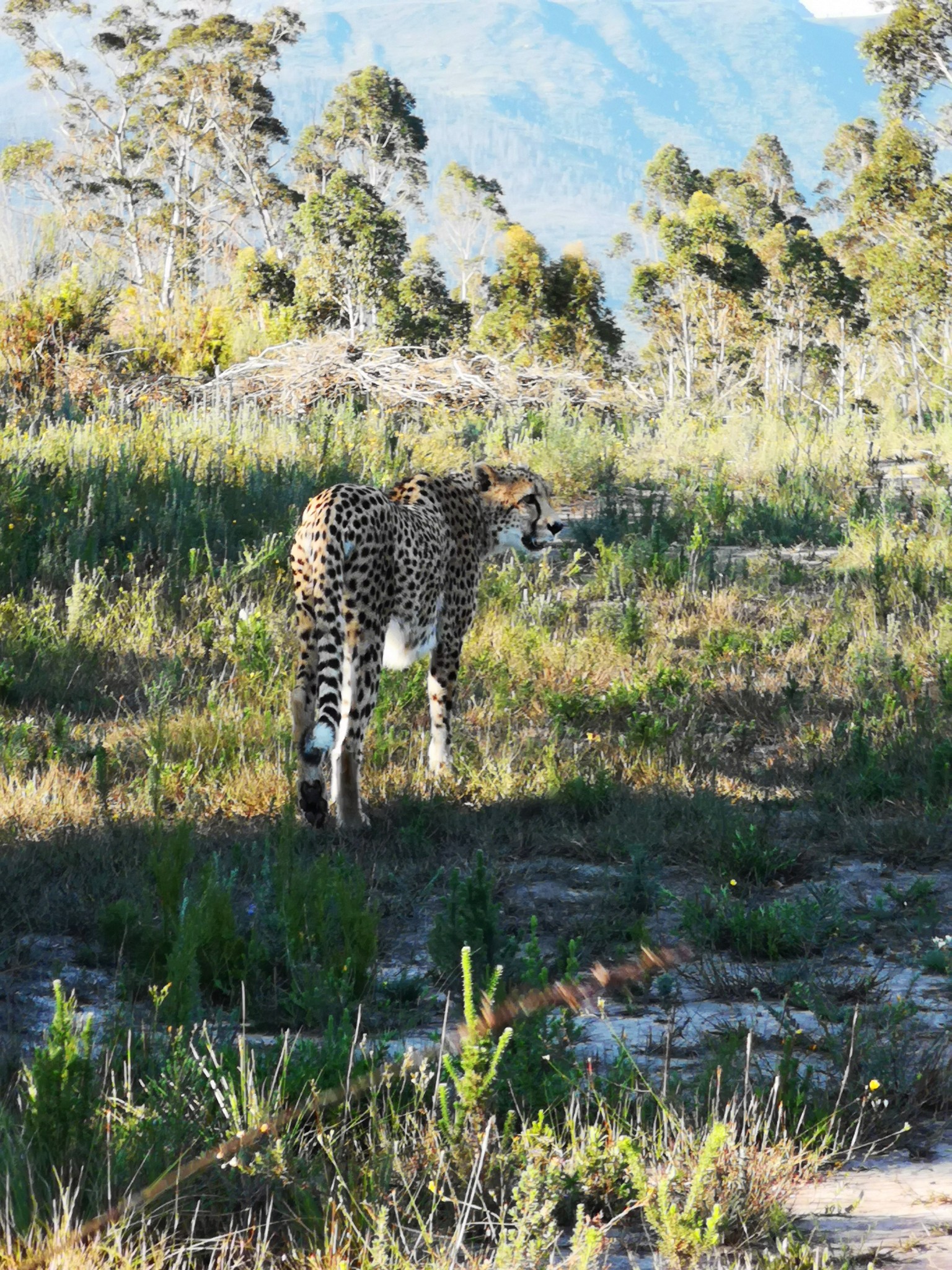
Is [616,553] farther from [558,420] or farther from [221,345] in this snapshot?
[221,345]

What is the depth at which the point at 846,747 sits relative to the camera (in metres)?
6.13

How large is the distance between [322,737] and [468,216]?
156 feet

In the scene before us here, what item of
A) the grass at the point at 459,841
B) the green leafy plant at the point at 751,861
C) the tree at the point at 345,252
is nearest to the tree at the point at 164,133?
the tree at the point at 345,252

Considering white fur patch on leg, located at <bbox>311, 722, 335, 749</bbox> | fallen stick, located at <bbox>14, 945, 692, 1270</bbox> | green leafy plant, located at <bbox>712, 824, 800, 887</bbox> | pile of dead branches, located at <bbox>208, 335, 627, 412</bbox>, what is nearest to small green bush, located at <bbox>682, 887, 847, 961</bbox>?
fallen stick, located at <bbox>14, 945, 692, 1270</bbox>

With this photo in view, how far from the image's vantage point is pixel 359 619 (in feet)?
17.9

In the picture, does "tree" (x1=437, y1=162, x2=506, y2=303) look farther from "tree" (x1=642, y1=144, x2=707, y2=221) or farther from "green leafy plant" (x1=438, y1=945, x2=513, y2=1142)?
→ "green leafy plant" (x1=438, y1=945, x2=513, y2=1142)

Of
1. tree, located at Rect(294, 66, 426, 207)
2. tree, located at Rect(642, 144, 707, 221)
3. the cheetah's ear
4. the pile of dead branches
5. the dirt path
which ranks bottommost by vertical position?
the dirt path

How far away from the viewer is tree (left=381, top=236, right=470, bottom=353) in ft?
75.4

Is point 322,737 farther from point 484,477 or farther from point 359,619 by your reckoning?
point 484,477

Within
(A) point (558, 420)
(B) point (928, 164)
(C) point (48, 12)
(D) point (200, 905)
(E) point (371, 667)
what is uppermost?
(C) point (48, 12)

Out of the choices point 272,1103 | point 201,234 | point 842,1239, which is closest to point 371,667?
point 272,1103

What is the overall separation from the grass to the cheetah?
0.22m

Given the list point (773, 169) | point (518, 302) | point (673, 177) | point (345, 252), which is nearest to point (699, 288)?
point (518, 302)

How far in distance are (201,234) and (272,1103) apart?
141ft
